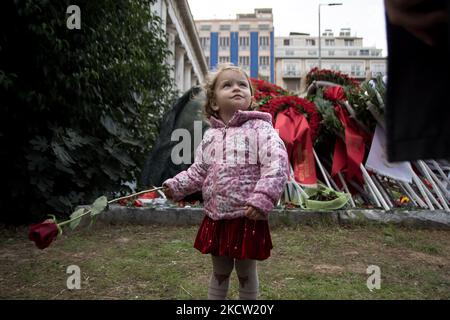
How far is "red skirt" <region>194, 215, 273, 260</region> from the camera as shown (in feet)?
6.14

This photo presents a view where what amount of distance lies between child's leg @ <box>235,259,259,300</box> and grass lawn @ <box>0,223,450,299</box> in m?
0.49

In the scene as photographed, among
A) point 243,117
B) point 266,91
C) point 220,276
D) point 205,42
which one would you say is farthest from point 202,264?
point 205,42

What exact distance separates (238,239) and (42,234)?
2.80 ft

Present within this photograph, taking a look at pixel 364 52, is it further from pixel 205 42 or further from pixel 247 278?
pixel 247 278

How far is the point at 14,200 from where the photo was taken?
4.73 meters

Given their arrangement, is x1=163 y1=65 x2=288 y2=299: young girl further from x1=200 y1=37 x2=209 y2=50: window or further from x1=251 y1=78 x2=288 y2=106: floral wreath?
x1=200 y1=37 x2=209 y2=50: window

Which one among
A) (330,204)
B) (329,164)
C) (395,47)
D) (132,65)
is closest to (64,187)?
(132,65)

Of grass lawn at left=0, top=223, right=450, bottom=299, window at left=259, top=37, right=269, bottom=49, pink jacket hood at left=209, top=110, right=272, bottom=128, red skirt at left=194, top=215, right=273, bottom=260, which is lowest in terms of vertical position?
grass lawn at left=0, top=223, right=450, bottom=299

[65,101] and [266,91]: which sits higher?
[266,91]

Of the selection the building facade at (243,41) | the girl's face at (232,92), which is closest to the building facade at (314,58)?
the building facade at (243,41)

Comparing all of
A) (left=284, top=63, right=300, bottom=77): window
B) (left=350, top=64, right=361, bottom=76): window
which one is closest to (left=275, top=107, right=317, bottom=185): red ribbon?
(left=284, top=63, right=300, bottom=77): window

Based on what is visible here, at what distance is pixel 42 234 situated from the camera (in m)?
1.71

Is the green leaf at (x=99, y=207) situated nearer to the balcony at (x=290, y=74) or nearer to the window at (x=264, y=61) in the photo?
the window at (x=264, y=61)
